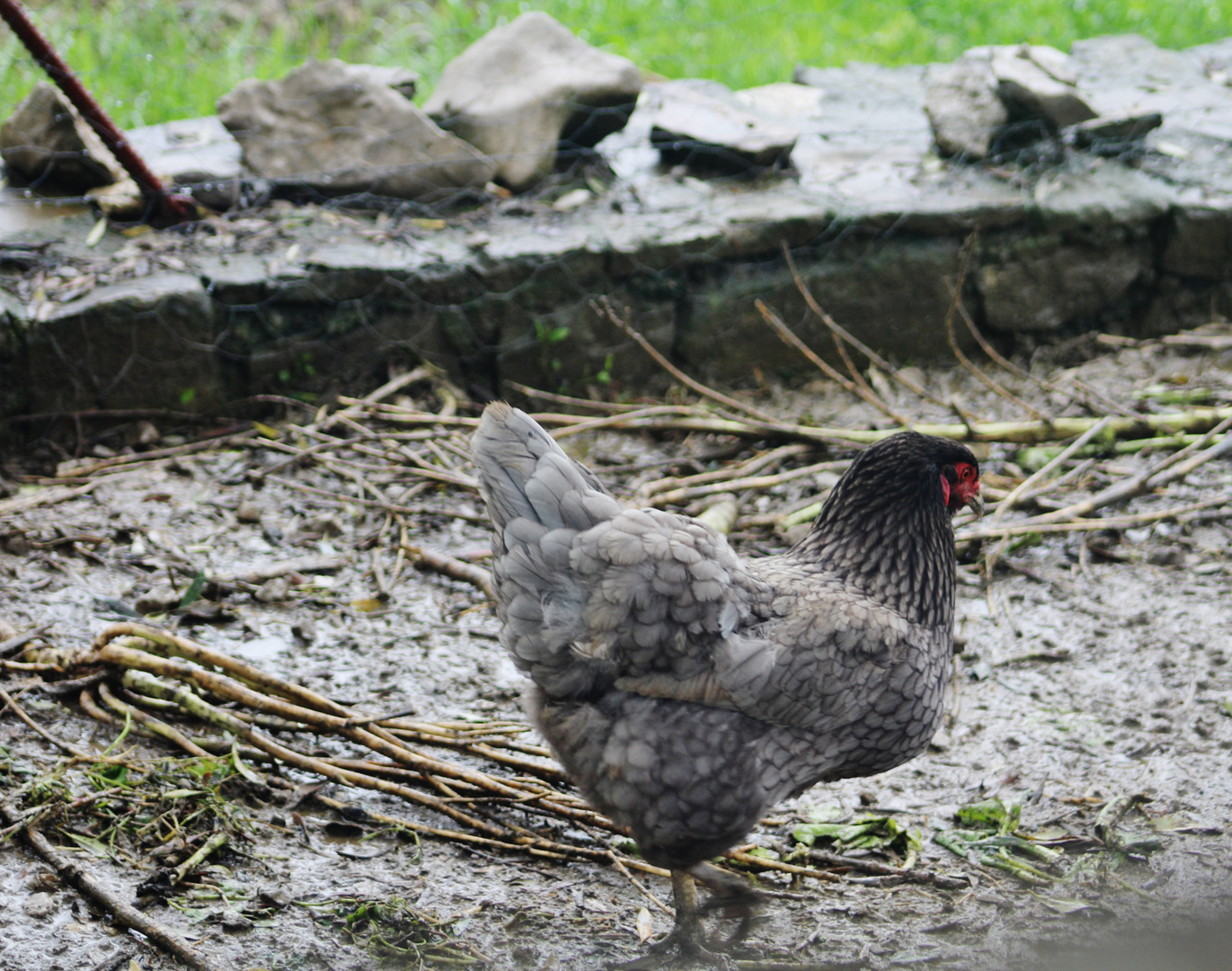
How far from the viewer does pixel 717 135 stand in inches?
174

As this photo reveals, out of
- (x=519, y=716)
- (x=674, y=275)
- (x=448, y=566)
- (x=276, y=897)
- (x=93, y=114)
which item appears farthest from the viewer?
(x=674, y=275)

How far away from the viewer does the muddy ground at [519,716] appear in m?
1.95

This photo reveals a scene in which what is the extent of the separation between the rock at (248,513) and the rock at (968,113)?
320cm

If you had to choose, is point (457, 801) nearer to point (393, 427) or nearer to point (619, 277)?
point (393, 427)

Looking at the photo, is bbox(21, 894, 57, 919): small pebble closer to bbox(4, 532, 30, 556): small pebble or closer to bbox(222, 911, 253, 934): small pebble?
bbox(222, 911, 253, 934): small pebble

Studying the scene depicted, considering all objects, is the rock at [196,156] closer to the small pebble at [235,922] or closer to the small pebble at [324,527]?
the small pebble at [324,527]

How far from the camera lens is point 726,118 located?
15.0ft

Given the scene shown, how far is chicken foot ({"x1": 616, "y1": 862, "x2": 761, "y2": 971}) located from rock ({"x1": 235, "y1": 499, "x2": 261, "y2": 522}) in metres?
1.98

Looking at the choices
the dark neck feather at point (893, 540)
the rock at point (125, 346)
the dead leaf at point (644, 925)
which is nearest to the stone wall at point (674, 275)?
the rock at point (125, 346)

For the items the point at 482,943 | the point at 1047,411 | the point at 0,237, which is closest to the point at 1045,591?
the point at 1047,411

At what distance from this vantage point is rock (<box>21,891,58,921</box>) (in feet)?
6.08

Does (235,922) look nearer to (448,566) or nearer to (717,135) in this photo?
(448,566)

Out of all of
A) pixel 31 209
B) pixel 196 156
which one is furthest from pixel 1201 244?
pixel 31 209

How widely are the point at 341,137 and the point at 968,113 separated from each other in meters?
2.63
